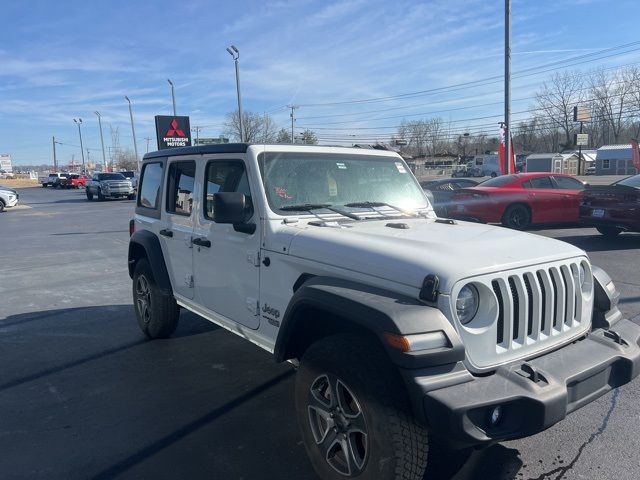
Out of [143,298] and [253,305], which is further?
[143,298]

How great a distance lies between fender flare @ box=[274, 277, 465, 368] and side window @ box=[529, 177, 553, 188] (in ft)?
37.8

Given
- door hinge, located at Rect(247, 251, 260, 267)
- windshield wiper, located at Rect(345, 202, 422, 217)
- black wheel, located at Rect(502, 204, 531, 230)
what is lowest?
black wheel, located at Rect(502, 204, 531, 230)

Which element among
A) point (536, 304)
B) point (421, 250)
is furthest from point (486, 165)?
point (421, 250)

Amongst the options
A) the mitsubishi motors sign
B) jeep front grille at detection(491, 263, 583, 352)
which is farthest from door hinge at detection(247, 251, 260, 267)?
the mitsubishi motors sign

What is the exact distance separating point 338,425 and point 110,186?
32.6 metres

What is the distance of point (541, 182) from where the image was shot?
43.2ft

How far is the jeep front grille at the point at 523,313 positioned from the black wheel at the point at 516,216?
399 inches

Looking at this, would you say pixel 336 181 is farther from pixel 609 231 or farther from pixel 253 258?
pixel 609 231

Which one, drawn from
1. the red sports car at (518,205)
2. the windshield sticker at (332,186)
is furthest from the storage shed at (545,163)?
the windshield sticker at (332,186)

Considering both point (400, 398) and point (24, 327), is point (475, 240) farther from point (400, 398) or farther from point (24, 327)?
point (24, 327)

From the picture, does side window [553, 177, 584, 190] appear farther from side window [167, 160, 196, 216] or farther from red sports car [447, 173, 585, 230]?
side window [167, 160, 196, 216]

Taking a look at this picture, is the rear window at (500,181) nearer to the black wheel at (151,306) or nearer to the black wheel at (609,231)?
the black wheel at (609,231)

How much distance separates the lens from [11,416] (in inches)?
155

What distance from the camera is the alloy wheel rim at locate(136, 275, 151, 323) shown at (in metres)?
5.43
